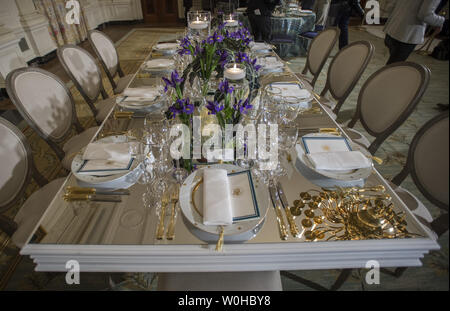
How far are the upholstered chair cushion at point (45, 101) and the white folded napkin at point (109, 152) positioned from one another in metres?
0.53

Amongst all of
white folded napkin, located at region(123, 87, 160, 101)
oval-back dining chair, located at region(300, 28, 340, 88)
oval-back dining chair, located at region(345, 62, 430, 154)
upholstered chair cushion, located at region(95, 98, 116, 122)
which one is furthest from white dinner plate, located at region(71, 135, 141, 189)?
oval-back dining chair, located at region(300, 28, 340, 88)

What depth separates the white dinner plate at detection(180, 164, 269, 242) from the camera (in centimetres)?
66

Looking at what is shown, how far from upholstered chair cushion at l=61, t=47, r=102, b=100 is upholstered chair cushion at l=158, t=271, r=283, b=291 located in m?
1.44

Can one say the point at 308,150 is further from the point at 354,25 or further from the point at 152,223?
the point at 354,25

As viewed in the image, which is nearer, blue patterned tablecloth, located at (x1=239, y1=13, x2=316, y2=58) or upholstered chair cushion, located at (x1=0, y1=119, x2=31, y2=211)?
upholstered chair cushion, located at (x1=0, y1=119, x2=31, y2=211)

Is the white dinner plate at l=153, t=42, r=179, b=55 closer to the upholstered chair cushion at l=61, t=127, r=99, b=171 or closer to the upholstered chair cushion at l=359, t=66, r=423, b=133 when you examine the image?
the upholstered chair cushion at l=61, t=127, r=99, b=171

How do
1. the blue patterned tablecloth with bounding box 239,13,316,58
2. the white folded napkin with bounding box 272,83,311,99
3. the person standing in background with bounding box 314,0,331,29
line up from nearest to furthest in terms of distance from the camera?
the white folded napkin with bounding box 272,83,311,99 → the blue patterned tablecloth with bounding box 239,13,316,58 → the person standing in background with bounding box 314,0,331,29

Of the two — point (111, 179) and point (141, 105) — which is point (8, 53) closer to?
point (141, 105)

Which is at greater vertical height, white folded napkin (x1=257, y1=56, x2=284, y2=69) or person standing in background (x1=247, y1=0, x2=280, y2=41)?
person standing in background (x1=247, y1=0, x2=280, y2=41)

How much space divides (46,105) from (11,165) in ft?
1.37

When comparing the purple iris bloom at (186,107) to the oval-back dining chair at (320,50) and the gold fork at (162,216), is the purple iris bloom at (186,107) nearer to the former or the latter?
the gold fork at (162,216)

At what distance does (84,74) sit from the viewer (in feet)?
5.56

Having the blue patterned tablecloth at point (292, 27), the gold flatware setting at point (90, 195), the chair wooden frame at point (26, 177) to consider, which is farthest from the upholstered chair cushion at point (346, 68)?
the blue patterned tablecloth at point (292, 27)

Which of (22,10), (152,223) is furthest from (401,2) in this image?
(22,10)
